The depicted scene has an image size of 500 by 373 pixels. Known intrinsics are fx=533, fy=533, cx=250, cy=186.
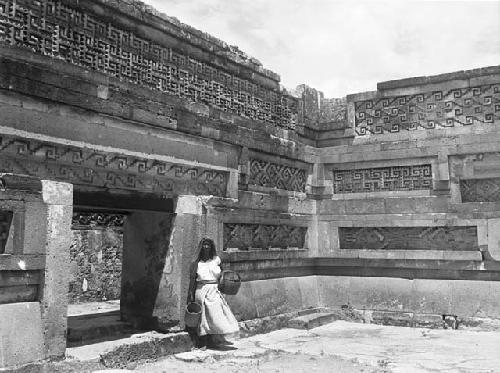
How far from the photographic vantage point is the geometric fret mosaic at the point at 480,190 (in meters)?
7.70

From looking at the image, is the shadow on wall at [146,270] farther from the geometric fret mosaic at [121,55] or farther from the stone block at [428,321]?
the stone block at [428,321]

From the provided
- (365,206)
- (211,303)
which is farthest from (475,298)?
(211,303)

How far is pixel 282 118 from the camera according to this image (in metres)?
8.51

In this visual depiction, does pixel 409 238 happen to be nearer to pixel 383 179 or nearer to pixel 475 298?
pixel 383 179

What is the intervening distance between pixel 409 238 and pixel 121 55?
508 cm

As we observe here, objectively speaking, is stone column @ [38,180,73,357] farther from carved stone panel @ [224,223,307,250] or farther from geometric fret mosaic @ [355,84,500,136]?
geometric fret mosaic @ [355,84,500,136]

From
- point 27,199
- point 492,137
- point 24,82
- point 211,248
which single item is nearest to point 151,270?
point 211,248

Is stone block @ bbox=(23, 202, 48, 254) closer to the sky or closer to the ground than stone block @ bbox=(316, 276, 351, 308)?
closer to the sky

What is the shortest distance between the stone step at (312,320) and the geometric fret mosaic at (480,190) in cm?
268

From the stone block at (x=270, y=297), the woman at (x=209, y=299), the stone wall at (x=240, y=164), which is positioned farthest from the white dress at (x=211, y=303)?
the stone block at (x=270, y=297)

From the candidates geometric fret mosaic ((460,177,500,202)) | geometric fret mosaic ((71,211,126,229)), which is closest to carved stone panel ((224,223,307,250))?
geometric fret mosaic ((460,177,500,202))

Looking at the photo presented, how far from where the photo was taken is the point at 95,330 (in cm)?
616

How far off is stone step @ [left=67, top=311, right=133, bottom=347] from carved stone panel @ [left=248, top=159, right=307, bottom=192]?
8.57 ft

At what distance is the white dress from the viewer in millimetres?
6043
